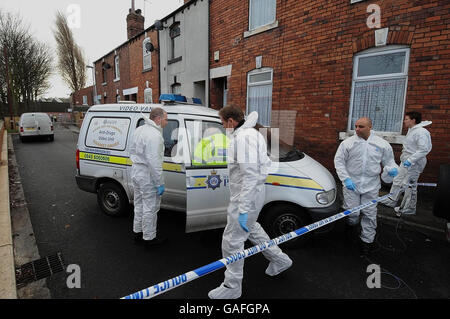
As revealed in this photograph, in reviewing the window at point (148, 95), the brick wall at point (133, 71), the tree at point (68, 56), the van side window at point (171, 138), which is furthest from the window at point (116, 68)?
the van side window at point (171, 138)

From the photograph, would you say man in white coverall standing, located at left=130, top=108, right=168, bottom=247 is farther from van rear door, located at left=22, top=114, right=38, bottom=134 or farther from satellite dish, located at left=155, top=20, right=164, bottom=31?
van rear door, located at left=22, top=114, right=38, bottom=134

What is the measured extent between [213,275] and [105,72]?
23.1m

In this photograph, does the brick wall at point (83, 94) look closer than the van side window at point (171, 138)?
No

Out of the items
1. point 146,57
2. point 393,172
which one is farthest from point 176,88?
point 393,172

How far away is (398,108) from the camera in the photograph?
567cm

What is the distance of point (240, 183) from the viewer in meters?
2.54

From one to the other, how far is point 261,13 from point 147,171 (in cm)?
707

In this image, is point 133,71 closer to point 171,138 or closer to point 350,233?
point 171,138

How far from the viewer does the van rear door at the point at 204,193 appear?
10.7 ft

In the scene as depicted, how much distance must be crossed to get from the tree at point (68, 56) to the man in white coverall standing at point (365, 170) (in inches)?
1365

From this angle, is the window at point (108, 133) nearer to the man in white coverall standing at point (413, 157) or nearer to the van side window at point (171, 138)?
the van side window at point (171, 138)

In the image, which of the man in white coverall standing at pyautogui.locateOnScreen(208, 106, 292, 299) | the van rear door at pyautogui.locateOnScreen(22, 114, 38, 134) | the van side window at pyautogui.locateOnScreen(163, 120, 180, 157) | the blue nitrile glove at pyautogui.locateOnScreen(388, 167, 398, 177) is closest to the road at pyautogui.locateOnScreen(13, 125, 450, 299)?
the man in white coverall standing at pyautogui.locateOnScreen(208, 106, 292, 299)

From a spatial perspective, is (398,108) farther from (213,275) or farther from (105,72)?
(105,72)

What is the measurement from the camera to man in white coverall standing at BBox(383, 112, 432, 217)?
4.45 m
